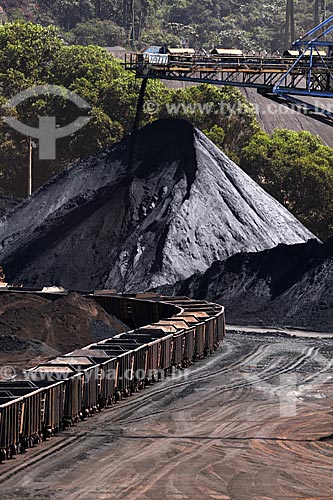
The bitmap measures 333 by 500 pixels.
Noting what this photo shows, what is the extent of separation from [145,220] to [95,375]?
49.3 meters

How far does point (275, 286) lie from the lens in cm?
7881

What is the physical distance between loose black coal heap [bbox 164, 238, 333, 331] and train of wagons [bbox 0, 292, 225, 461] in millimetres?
10418

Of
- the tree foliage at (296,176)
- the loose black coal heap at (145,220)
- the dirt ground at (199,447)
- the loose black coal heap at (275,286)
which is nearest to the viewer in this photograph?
the dirt ground at (199,447)

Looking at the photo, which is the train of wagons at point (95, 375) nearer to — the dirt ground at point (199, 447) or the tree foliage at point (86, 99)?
the dirt ground at point (199, 447)

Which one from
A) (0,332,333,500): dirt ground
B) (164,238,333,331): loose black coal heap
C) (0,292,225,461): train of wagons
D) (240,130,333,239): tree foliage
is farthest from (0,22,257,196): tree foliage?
(0,332,333,500): dirt ground

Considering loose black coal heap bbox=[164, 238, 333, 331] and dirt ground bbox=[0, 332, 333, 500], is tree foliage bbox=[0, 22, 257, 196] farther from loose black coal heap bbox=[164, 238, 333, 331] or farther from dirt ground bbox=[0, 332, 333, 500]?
dirt ground bbox=[0, 332, 333, 500]

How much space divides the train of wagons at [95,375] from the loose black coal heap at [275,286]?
10.4 m

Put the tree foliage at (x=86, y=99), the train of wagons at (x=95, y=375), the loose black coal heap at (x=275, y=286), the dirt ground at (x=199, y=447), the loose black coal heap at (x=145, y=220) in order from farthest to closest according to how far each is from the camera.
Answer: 1. the tree foliage at (x=86, y=99)
2. the loose black coal heap at (x=145, y=220)
3. the loose black coal heap at (x=275, y=286)
4. the train of wagons at (x=95, y=375)
5. the dirt ground at (x=199, y=447)

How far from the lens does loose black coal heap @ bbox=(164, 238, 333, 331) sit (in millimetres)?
74812

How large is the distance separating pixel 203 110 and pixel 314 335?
60387mm

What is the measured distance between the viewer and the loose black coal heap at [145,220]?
86.6m

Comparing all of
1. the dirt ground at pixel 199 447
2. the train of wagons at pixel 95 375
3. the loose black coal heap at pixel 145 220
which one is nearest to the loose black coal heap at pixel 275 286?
the loose black coal heap at pixel 145 220

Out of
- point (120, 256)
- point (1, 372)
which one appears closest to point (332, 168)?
point (120, 256)

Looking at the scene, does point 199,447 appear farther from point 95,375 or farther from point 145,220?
point 145,220
